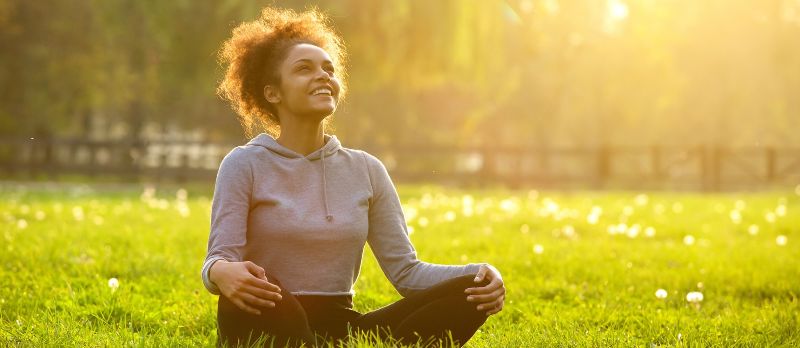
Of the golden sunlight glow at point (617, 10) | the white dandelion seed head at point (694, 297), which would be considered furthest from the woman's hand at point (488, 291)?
the golden sunlight glow at point (617, 10)

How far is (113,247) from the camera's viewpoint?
24.5 ft

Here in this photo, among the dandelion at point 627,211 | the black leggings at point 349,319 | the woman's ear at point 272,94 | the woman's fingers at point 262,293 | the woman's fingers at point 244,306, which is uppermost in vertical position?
the woman's ear at point 272,94

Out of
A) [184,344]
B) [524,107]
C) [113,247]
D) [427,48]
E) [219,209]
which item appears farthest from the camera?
[524,107]

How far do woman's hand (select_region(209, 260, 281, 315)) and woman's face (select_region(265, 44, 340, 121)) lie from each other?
686mm

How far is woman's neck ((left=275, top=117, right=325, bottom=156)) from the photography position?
11.5 ft

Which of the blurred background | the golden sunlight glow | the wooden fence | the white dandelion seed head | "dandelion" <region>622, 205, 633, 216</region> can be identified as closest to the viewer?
the white dandelion seed head

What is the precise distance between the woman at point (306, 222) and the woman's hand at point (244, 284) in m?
0.02

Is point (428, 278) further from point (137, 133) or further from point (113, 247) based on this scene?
point (137, 133)

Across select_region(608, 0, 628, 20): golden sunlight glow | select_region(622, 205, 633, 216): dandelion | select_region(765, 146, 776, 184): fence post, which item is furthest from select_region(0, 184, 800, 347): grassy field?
select_region(608, 0, 628, 20): golden sunlight glow

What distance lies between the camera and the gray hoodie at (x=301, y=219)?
3303mm

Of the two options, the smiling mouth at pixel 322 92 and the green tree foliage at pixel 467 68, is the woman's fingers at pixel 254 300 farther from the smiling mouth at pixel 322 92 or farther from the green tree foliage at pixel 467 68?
the green tree foliage at pixel 467 68

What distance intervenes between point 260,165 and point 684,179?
79.0 ft

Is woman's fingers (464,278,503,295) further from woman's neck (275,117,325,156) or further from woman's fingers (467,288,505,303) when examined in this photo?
woman's neck (275,117,325,156)

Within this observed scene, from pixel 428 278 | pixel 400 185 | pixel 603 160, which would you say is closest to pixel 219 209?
pixel 428 278
